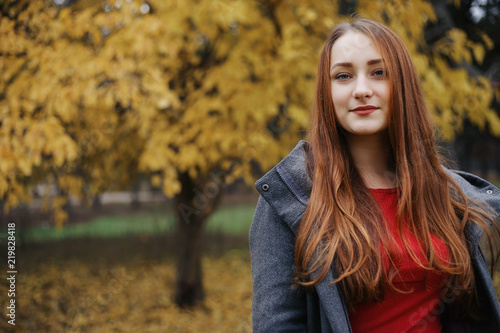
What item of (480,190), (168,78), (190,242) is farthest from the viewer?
(190,242)

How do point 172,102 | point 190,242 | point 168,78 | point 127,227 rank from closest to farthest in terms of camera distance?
1. point 172,102
2. point 168,78
3. point 190,242
4. point 127,227

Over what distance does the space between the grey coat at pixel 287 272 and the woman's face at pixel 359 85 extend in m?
0.22

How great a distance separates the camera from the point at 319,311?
4.11 feet

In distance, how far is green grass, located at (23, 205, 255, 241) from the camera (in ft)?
27.3

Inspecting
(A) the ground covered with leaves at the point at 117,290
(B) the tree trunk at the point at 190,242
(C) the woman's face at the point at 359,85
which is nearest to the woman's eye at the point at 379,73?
(C) the woman's face at the point at 359,85

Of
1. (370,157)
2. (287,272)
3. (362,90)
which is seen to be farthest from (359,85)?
(287,272)

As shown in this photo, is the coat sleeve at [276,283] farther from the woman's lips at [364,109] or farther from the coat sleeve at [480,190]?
the coat sleeve at [480,190]

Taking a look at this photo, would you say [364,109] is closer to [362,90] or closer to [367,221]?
[362,90]

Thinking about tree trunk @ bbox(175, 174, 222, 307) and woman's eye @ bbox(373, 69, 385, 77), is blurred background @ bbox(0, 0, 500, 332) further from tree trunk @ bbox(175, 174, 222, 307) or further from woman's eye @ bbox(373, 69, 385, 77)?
woman's eye @ bbox(373, 69, 385, 77)

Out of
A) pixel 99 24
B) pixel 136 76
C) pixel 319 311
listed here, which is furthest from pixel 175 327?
pixel 319 311

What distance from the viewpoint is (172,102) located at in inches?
127

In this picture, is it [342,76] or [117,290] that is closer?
[342,76]

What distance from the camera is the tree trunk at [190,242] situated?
5797 mm

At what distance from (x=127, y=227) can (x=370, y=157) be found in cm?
1029
